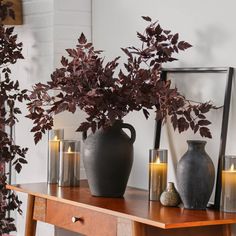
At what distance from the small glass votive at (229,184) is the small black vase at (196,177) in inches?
2.4

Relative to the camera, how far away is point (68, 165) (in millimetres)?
3600

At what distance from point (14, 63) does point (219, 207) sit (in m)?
1.57

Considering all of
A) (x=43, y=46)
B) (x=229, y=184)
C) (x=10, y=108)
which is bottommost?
(x=229, y=184)

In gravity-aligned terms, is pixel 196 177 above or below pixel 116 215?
above

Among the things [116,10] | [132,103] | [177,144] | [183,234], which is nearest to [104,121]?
[132,103]

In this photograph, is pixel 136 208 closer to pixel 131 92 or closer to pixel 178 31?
pixel 131 92

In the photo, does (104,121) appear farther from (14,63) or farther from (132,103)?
(14,63)

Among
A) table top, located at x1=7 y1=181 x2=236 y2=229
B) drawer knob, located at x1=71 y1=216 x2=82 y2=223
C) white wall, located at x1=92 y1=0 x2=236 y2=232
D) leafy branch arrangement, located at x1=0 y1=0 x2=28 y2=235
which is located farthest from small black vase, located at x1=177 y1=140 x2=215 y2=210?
leafy branch arrangement, located at x1=0 y1=0 x2=28 y2=235

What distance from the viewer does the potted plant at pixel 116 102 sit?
3.06 meters

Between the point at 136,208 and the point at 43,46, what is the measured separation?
136cm

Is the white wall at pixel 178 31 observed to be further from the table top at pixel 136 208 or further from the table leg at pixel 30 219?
the table leg at pixel 30 219

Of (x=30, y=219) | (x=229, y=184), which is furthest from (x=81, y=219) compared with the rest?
(x=229, y=184)

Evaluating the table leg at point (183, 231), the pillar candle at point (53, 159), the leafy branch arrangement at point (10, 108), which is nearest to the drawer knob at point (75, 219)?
the table leg at point (183, 231)

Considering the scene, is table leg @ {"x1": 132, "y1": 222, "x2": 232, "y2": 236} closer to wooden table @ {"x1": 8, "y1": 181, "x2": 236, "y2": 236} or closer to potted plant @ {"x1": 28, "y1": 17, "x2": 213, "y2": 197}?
wooden table @ {"x1": 8, "y1": 181, "x2": 236, "y2": 236}
